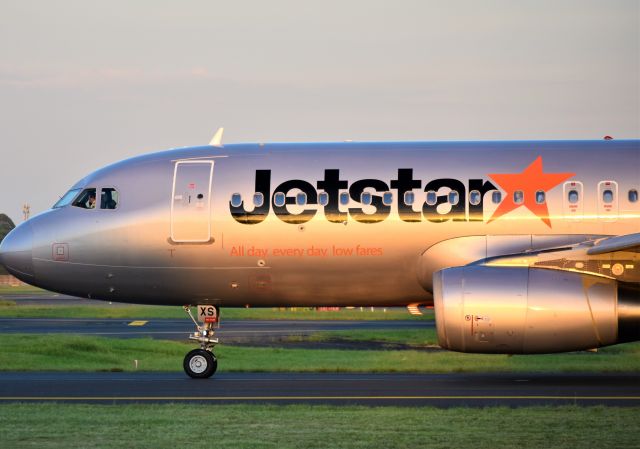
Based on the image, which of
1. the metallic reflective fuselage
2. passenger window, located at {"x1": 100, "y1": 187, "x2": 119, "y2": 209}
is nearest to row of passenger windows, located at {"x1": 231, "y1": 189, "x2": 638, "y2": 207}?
the metallic reflective fuselage

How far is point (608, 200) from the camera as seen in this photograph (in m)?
21.9

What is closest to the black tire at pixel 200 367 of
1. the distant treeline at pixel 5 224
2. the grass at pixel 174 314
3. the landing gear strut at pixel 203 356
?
the landing gear strut at pixel 203 356

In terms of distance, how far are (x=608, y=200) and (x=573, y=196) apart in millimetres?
697

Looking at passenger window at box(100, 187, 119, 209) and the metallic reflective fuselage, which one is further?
passenger window at box(100, 187, 119, 209)

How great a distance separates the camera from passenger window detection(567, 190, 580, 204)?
71.8ft

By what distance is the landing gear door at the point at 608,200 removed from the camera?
21.8 meters

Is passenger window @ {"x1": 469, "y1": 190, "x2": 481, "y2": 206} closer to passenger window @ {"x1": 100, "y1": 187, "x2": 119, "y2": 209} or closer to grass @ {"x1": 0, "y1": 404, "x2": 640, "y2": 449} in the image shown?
grass @ {"x1": 0, "y1": 404, "x2": 640, "y2": 449}

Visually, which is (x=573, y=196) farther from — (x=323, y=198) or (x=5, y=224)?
(x=5, y=224)

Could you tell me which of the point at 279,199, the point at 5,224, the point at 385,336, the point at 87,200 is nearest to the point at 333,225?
the point at 279,199

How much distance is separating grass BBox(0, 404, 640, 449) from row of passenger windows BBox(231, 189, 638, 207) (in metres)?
5.94

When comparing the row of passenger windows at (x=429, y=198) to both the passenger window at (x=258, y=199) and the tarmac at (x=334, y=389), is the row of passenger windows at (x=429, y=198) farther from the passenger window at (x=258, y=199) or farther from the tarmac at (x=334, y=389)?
the tarmac at (x=334, y=389)

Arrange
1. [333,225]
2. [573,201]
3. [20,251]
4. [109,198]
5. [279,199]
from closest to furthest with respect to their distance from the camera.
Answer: [573,201], [333,225], [279,199], [20,251], [109,198]

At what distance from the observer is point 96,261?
23.4m

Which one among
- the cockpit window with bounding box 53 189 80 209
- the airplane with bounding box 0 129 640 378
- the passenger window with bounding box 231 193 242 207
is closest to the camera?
the airplane with bounding box 0 129 640 378
